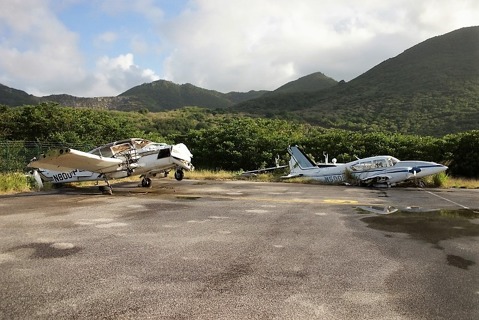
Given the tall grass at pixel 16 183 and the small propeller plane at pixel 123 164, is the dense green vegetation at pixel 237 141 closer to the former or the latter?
Answer: the tall grass at pixel 16 183

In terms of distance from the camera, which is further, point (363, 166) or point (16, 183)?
point (363, 166)

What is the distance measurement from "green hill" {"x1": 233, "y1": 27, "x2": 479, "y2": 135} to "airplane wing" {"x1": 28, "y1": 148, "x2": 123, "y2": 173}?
56.8 metres

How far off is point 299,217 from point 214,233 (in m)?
3.07

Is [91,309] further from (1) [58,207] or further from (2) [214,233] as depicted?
(1) [58,207]

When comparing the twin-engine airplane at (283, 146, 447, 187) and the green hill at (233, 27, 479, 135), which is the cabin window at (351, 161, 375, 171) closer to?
the twin-engine airplane at (283, 146, 447, 187)

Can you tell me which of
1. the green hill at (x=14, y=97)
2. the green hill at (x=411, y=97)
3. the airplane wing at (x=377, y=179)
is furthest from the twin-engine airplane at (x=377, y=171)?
the green hill at (x=14, y=97)

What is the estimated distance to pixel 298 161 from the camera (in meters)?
25.2

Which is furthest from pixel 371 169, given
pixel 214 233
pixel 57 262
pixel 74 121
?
pixel 74 121

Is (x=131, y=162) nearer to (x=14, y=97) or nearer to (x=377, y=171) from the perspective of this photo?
(x=377, y=171)

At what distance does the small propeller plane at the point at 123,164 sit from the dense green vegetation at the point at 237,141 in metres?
6.06

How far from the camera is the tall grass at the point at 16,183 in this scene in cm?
1537

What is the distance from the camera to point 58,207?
1110 centimetres

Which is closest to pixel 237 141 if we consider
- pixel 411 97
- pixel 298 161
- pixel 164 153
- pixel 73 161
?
pixel 298 161

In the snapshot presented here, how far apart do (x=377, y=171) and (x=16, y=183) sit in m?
17.8
